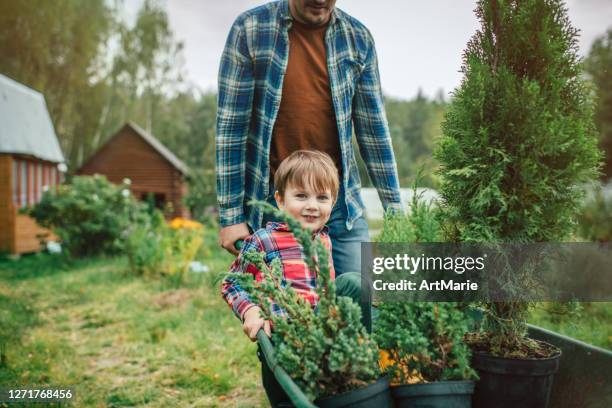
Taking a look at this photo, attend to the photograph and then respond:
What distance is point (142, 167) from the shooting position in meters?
21.6

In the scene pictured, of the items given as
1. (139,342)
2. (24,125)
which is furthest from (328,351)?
(24,125)

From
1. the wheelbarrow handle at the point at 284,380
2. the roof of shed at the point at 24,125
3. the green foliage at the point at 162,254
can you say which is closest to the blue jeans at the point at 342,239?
the wheelbarrow handle at the point at 284,380

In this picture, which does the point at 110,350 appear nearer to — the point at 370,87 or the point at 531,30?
the point at 370,87

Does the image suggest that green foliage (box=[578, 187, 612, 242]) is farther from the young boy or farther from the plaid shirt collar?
the young boy

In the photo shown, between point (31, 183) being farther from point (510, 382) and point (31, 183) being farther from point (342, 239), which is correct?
point (510, 382)

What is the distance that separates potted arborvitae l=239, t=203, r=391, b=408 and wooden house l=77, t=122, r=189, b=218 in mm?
20888

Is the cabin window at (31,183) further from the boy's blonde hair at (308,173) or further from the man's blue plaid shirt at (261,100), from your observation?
the boy's blonde hair at (308,173)

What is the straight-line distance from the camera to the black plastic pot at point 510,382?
1.25m

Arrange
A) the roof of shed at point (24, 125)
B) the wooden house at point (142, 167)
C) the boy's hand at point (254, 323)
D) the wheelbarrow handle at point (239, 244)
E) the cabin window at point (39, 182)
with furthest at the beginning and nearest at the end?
the wooden house at point (142, 167), the cabin window at point (39, 182), the roof of shed at point (24, 125), the wheelbarrow handle at point (239, 244), the boy's hand at point (254, 323)

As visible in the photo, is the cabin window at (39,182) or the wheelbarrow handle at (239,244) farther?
the cabin window at (39,182)

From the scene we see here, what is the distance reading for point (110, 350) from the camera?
4.30 m

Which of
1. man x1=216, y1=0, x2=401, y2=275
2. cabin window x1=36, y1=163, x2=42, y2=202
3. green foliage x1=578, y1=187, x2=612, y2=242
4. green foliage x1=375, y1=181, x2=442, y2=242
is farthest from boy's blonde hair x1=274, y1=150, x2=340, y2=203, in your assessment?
cabin window x1=36, y1=163, x2=42, y2=202

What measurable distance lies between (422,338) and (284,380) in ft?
1.13

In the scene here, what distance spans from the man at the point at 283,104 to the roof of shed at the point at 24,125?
39.7ft
